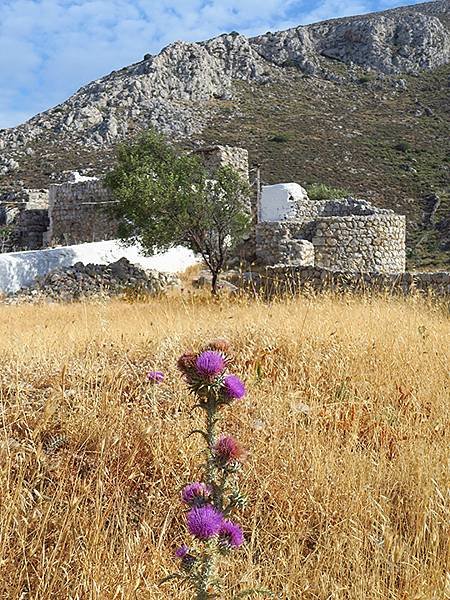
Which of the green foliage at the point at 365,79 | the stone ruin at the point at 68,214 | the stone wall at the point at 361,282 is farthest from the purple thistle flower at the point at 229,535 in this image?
the green foliage at the point at 365,79

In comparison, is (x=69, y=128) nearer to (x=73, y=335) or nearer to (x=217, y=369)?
(x=73, y=335)

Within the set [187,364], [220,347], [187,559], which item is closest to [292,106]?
[220,347]

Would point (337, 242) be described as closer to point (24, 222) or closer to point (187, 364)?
point (24, 222)

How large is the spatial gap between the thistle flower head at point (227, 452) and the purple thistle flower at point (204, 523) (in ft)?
0.60

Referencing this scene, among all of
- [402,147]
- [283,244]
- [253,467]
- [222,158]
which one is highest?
[402,147]

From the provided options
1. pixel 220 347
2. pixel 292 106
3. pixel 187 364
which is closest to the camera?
pixel 187 364

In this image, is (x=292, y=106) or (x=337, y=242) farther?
(x=292, y=106)

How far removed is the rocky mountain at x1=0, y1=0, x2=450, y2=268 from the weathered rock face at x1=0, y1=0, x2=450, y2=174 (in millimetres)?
104

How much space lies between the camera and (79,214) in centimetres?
1970

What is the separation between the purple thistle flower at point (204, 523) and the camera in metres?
1.61

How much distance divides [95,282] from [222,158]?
6905 millimetres

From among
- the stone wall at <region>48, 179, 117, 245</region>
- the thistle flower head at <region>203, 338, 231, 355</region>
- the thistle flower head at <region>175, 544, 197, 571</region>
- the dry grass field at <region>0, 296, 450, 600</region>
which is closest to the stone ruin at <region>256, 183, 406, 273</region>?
the stone wall at <region>48, 179, 117, 245</region>

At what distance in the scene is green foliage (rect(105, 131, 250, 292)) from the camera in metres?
12.6

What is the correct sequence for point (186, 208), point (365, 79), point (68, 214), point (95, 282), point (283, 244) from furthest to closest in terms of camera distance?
point (365, 79), point (68, 214), point (283, 244), point (95, 282), point (186, 208)
